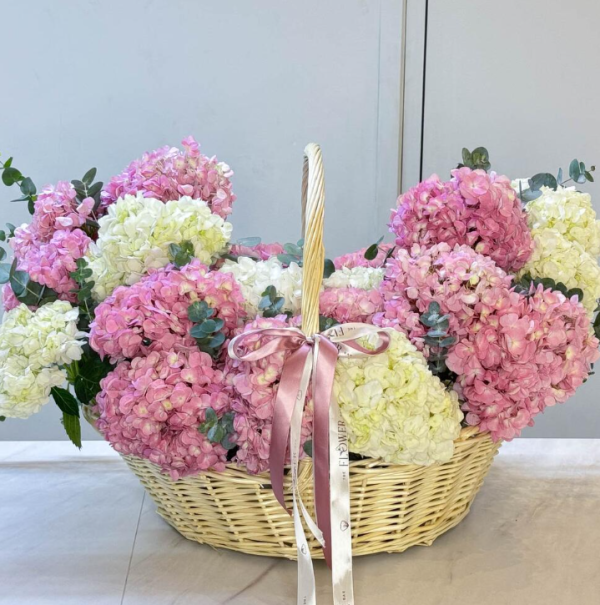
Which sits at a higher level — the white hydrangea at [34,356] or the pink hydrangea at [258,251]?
the pink hydrangea at [258,251]

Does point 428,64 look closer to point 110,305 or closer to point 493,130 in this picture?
point 493,130

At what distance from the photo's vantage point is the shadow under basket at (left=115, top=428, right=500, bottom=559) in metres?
0.84

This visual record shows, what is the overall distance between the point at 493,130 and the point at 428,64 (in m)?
0.19

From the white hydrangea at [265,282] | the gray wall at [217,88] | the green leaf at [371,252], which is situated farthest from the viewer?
the gray wall at [217,88]

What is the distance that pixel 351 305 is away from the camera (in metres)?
0.88

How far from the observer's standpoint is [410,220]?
0.92 meters

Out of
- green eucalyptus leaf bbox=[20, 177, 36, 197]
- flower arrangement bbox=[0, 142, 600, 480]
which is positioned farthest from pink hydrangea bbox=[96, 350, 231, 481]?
green eucalyptus leaf bbox=[20, 177, 36, 197]

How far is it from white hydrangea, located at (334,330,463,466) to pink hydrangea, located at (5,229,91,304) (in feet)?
1.21

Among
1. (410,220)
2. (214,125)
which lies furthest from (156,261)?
(214,125)

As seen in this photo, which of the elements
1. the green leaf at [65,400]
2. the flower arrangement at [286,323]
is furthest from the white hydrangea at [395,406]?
the green leaf at [65,400]

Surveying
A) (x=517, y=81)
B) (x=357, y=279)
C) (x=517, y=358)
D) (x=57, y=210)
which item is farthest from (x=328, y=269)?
(x=517, y=81)

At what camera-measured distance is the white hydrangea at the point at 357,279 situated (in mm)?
947

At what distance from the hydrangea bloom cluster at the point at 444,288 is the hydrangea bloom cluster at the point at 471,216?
0.04m

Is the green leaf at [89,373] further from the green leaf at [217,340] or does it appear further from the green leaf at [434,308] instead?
the green leaf at [434,308]
